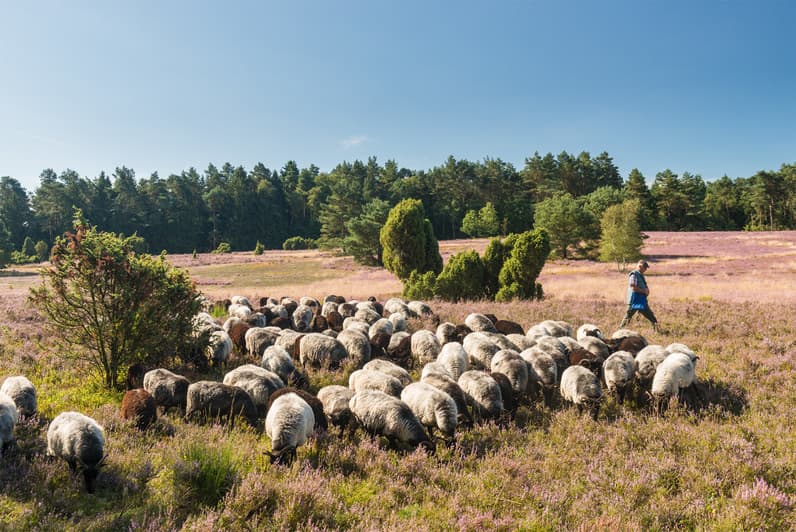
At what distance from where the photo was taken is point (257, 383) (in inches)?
296

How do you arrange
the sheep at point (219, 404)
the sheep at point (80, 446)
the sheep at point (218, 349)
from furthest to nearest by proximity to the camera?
the sheep at point (218, 349) < the sheep at point (219, 404) < the sheep at point (80, 446)

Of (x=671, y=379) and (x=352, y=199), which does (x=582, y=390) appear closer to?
(x=671, y=379)

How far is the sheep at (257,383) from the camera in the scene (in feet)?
24.1

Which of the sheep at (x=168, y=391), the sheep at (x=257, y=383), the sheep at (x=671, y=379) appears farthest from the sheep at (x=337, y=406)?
the sheep at (x=671, y=379)

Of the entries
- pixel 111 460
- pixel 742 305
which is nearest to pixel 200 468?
pixel 111 460

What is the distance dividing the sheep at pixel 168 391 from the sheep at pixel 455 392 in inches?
177

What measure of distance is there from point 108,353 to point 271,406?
5.15 metres

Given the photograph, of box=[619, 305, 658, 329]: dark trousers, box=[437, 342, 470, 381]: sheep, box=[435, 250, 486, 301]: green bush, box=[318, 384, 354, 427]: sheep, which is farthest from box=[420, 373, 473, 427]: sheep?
box=[435, 250, 486, 301]: green bush

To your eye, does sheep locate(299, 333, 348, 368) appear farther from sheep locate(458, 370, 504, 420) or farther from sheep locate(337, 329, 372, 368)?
sheep locate(458, 370, 504, 420)

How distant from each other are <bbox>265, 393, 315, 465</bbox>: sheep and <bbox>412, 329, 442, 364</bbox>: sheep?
15.9 feet

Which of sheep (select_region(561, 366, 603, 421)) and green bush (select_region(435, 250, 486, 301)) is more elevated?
green bush (select_region(435, 250, 486, 301))

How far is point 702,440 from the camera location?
20.2ft

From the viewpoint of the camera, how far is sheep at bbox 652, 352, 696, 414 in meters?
7.49

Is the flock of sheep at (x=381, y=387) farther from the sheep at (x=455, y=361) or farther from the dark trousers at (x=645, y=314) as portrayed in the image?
the dark trousers at (x=645, y=314)
